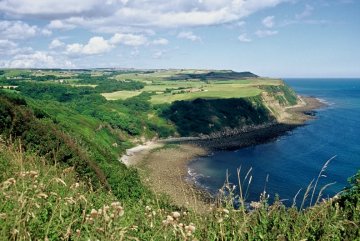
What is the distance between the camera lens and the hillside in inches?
263

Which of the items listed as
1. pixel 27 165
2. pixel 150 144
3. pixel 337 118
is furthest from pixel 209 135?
pixel 27 165

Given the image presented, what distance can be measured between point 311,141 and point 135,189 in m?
97.7

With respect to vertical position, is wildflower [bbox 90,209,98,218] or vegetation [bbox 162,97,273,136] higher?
wildflower [bbox 90,209,98,218]

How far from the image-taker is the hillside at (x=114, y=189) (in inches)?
263

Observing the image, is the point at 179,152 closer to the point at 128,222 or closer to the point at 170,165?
the point at 170,165

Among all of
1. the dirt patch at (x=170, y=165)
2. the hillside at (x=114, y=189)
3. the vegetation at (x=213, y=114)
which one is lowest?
the dirt patch at (x=170, y=165)

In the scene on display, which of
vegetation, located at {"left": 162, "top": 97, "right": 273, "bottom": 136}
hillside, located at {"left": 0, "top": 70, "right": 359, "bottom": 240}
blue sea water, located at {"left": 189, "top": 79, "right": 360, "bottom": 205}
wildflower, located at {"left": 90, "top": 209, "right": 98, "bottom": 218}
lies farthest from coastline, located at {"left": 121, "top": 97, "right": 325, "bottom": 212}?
wildflower, located at {"left": 90, "top": 209, "right": 98, "bottom": 218}

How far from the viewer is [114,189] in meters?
44.2

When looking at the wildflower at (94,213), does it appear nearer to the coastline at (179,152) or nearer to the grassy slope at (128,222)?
the grassy slope at (128,222)

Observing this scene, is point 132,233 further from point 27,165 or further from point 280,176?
point 280,176

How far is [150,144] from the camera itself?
437 feet

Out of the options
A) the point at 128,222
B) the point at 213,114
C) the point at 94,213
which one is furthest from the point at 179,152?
the point at 94,213

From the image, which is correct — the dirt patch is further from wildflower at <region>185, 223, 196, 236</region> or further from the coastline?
wildflower at <region>185, 223, 196, 236</region>

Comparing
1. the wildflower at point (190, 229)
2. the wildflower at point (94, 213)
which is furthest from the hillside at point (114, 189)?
the wildflower at point (94, 213)
